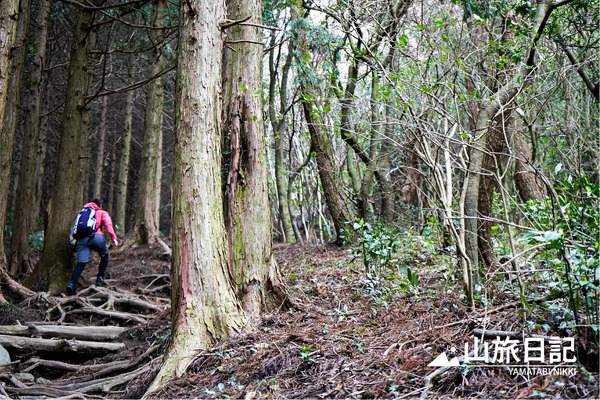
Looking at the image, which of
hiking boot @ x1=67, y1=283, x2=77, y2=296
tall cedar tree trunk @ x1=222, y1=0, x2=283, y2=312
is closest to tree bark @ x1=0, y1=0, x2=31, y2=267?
hiking boot @ x1=67, y1=283, x2=77, y2=296

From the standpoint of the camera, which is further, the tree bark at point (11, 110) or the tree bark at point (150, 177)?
the tree bark at point (150, 177)

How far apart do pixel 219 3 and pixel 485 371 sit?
4385mm

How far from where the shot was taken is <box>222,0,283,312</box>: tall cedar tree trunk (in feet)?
17.2

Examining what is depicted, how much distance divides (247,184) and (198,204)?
3.44 feet

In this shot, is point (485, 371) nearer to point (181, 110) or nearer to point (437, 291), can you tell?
point (437, 291)

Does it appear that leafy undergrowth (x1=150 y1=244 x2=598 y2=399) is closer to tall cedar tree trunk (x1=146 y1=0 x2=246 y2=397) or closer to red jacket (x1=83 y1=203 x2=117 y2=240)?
tall cedar tree trunk (x1=146 y1=0 x2=246 y2=397)

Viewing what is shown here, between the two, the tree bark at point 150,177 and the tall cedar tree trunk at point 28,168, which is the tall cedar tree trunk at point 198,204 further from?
the tree bark at point 150,177

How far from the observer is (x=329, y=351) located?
3.91 metres

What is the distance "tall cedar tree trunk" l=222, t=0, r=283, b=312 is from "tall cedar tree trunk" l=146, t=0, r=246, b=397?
484 millimetres

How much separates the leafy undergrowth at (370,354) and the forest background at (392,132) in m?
0.29

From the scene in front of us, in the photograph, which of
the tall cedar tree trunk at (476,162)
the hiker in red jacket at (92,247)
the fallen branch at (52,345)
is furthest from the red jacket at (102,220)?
the tall cedar tree trunk at (476,162)

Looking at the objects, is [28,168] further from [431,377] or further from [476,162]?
[431,377]

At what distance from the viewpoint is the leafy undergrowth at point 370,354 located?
292 cm

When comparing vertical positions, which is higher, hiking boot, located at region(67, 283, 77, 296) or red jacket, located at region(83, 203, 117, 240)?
red jacket, located at region(83, 203, 117, 240)
